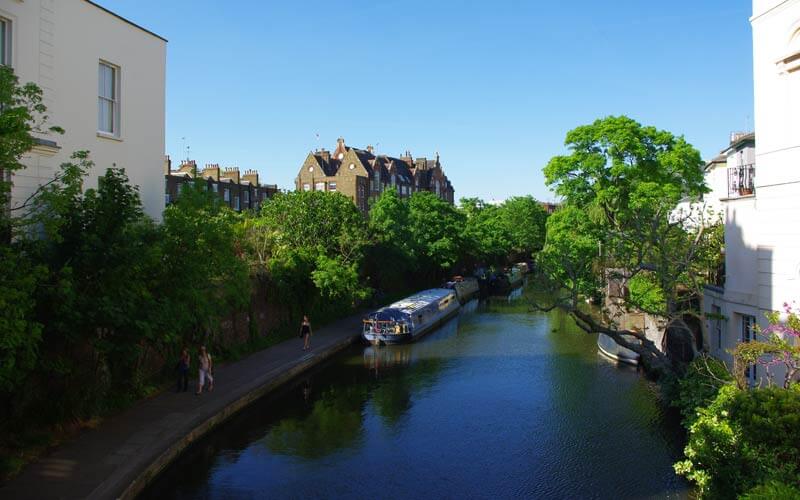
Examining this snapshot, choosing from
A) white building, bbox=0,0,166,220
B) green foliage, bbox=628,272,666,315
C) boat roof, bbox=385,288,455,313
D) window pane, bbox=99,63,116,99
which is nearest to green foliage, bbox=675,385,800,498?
green foliage, bbox=628,272,666,315

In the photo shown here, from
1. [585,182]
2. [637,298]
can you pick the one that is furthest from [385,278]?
[637,298]

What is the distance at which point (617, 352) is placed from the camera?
2612 cm

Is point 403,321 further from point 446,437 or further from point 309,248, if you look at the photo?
point 446,437

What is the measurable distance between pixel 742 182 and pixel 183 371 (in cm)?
1669

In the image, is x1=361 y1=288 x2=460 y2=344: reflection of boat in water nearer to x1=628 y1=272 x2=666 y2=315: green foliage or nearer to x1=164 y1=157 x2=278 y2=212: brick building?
x1=628 y1=272 x2=666 y2=315: green foliage

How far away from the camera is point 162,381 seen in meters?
18.8

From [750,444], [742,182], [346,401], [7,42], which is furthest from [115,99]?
[742,182]

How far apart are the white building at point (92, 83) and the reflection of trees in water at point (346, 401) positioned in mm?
7576

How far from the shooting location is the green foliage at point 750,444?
10172 mm

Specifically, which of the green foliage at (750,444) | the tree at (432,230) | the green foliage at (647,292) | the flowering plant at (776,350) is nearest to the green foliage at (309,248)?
the green foliage at (647,292)

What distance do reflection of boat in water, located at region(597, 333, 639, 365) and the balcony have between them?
8.54m

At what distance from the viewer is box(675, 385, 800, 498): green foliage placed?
33.4ft

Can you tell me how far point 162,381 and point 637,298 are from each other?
56.4 feet

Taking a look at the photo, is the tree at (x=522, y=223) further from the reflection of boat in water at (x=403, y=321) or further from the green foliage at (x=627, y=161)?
the green foliage at (x=627, y=161)
